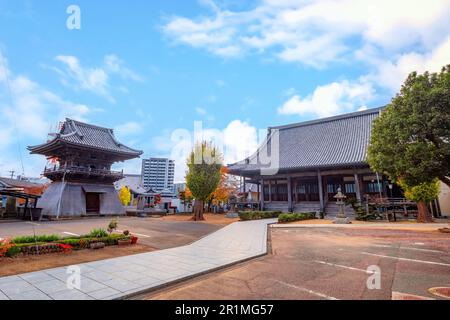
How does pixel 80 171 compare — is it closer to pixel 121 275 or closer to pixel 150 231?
pixel 150 231

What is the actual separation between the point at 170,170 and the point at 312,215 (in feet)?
445

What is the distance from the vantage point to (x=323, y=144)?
29703 millimetres

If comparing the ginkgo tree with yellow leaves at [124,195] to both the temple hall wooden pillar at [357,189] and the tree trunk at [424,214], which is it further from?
the tree trunk at [424,214]

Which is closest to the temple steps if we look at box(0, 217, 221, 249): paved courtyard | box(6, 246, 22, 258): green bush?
box(0, 217, 221, 249): paved courtyard

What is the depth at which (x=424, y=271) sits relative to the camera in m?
6.07

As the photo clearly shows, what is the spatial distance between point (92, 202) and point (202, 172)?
56.0 ft

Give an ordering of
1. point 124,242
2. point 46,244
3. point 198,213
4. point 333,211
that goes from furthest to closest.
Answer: point 333,211 → point 198,213 → point 124,242 → point 46,244

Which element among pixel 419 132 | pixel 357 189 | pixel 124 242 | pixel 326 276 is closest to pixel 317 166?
pixel 357 189

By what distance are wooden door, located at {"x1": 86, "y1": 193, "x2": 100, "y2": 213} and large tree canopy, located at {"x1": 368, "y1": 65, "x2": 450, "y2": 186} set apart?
3134cm

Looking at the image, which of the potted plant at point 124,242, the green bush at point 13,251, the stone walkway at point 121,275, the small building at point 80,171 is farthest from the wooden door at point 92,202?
the stone walkway at point 121,275

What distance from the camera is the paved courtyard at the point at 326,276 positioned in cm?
471

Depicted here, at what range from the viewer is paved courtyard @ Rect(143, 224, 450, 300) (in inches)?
185
